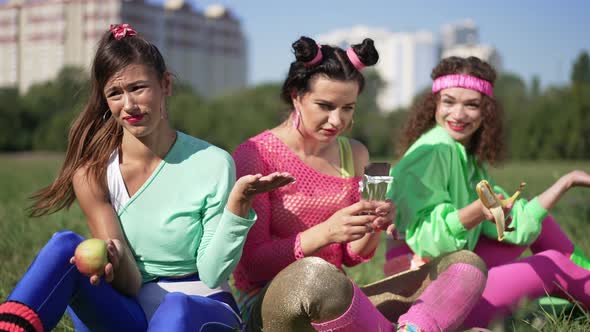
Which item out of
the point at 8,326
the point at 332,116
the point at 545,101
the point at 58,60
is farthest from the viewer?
the point at 58,60

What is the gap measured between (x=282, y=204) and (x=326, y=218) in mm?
222

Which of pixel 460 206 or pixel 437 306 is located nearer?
pixel 437 306

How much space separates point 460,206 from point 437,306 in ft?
3.06

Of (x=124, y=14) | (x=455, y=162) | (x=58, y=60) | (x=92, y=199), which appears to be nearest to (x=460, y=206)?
(x=455, y=162)

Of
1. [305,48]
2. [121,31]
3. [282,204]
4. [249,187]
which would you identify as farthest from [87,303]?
[305,48]

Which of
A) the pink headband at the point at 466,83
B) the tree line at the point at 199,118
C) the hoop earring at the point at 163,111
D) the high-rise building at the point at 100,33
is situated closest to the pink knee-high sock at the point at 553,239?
the pink headband at the point at 466,83

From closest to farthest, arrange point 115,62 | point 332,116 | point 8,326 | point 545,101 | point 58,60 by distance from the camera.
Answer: point 8,326
point 115,62
point 332,116
point 545,101
point 58,60

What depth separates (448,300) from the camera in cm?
301

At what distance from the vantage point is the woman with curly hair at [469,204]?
353 cm

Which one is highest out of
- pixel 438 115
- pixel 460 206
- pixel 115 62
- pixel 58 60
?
pixel 115 62

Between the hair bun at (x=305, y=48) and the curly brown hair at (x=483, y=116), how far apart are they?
1.07 meters

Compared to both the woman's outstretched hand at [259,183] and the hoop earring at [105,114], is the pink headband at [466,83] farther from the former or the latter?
the hoop earring at [105,114]

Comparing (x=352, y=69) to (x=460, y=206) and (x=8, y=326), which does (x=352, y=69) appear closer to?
(x=460, y=206)

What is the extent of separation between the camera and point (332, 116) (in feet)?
10.7
